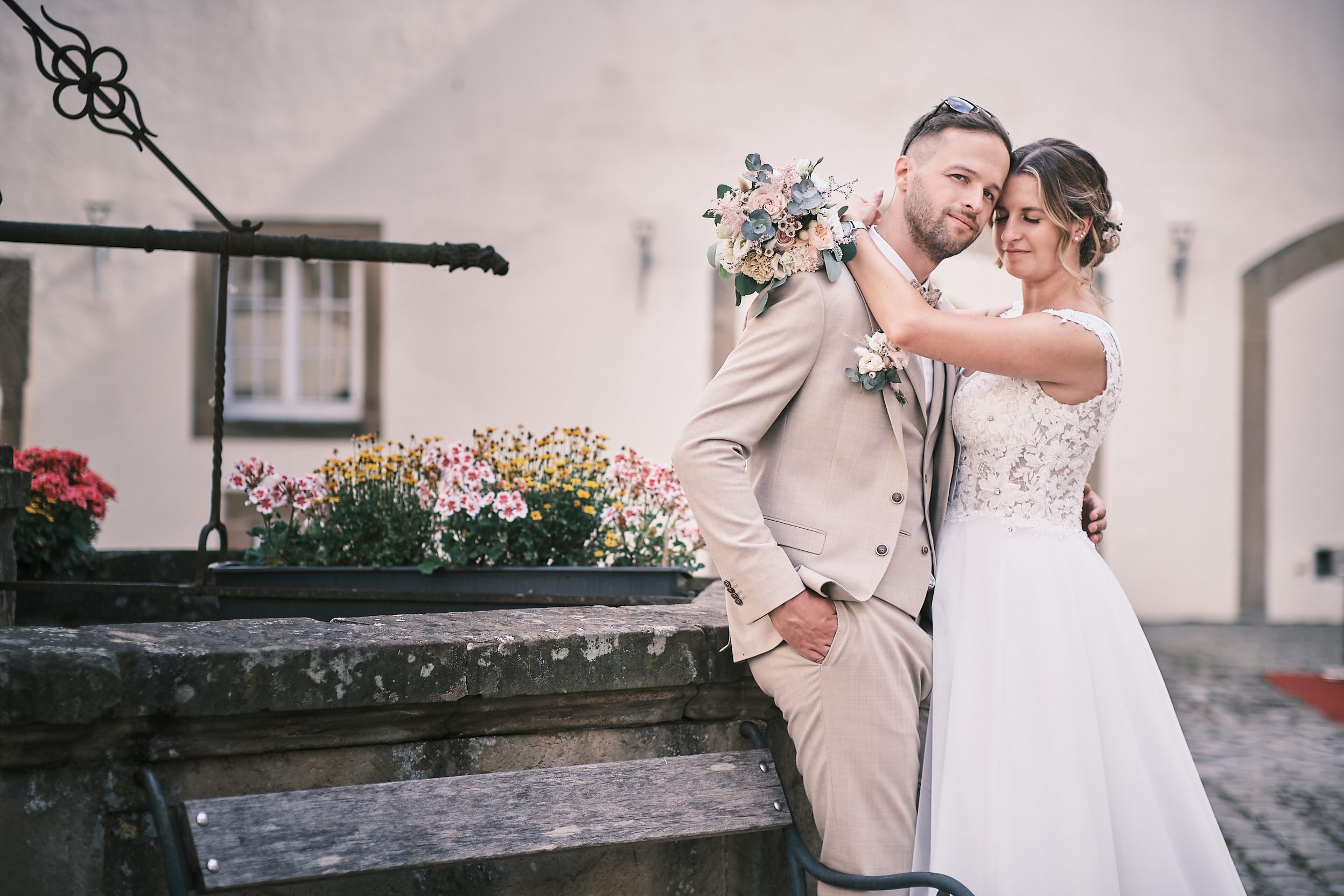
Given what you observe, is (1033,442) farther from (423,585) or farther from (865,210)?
(423,585)

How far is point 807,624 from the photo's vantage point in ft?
6.82

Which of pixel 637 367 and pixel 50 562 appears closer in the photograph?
pixel 50 562

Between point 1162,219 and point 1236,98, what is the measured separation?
131 cm

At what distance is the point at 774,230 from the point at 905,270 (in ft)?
1.22

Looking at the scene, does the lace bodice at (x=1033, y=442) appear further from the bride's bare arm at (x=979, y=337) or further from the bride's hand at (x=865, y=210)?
the bride's hand at (x=865, y=210)

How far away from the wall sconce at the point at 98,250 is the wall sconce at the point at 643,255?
413cm

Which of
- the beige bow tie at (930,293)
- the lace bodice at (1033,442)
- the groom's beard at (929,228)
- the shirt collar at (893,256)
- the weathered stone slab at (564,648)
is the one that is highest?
the groom's beard at (929,228)

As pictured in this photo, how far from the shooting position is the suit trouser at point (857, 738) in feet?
6.82

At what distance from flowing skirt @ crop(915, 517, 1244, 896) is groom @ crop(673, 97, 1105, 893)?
0.09 m

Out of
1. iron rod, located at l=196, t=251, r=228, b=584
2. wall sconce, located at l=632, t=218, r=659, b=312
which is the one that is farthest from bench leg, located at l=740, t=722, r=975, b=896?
wall sconce, located at l=632, t=218, r=659, b=312

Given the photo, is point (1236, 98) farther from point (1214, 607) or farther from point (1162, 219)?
point (1214, 607)

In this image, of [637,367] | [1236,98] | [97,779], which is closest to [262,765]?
[97,779]

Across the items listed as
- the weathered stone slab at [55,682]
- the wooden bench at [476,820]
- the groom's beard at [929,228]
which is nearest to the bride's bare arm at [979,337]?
the groom's beard at [929,228]

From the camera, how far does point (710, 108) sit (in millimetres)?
9172
